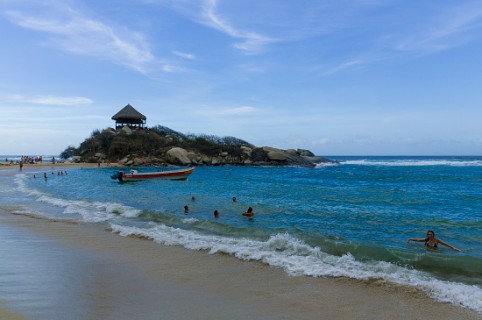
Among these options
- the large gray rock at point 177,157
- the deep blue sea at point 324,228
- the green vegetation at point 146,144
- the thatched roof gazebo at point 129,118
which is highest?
the thatched roof gazebo at point 129,118

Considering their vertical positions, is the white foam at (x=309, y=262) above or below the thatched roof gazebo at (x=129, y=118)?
below

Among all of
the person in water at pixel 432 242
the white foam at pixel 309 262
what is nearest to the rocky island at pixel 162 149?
the white foam at pixel 309 262

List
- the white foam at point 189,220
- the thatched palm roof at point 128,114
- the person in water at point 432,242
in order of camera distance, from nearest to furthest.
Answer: the person in water at point 432,242 → the white foam at point 189,220 → the thatched palm roof at point 128,114

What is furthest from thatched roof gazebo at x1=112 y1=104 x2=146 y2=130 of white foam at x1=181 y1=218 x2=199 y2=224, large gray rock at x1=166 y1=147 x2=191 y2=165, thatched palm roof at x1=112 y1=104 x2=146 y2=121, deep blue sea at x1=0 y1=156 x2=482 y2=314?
white foam at x1=181 y1=218 x2=199 y2=224

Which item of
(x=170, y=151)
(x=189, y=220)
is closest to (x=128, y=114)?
(x=170, y=151)

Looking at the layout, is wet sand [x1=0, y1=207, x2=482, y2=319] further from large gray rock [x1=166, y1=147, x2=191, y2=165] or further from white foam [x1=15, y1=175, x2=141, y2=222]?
large gray rock [x1=166, y1=147, x2=191, y2=165]

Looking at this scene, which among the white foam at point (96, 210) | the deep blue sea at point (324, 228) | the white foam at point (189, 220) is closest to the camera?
the deep blue sea at point (324, 228)

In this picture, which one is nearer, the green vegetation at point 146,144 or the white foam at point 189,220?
the white foam at point 189,220

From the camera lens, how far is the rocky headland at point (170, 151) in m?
64.2

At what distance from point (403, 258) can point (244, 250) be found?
4.01 meters

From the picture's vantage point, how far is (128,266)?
8.05 meters

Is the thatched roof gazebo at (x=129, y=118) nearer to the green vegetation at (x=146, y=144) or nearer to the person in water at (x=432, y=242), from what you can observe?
the green vegetation at (x=146, y=144)

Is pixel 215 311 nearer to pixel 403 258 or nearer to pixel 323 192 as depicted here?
pixel 403 258

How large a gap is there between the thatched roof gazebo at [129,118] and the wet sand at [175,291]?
64552 mm
